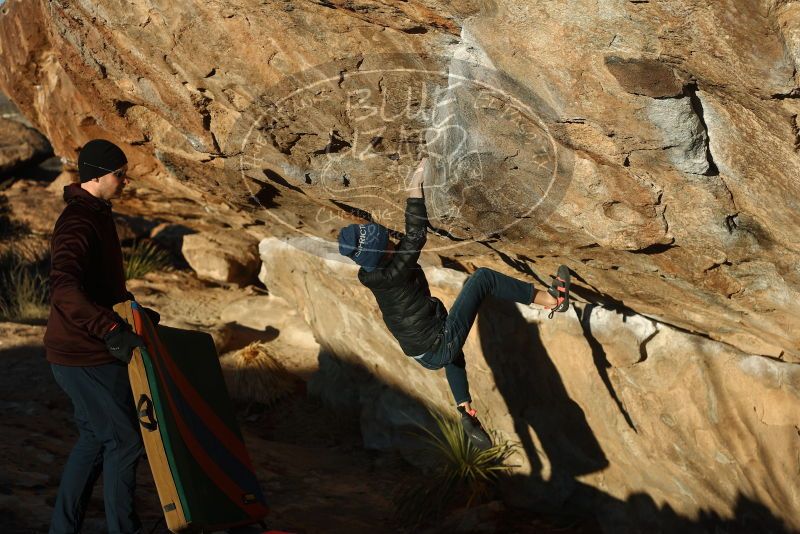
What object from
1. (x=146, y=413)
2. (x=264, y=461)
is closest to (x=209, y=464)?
(x=146, y=413)

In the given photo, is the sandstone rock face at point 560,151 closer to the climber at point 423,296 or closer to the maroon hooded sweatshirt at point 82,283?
the climber at point 423,296

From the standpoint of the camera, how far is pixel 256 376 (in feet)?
28.9

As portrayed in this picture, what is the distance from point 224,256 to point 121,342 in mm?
6942

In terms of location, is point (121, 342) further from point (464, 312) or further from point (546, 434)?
point (546, 434)

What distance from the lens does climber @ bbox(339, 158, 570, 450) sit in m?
4.80

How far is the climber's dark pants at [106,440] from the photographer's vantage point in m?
3.90

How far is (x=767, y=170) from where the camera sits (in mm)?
3773

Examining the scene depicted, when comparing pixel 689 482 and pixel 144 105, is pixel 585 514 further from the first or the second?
pixel 144 105

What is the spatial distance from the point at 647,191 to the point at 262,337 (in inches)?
248

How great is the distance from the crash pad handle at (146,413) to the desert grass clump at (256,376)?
4.87 metres

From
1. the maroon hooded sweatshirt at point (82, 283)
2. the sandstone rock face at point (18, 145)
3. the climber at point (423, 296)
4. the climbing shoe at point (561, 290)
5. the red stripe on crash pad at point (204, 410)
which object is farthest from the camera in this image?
the sandstone rock face at point (18, 145)

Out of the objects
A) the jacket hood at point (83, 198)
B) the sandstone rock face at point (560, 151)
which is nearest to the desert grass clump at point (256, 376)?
the sandstone rock face at point (560, 151)

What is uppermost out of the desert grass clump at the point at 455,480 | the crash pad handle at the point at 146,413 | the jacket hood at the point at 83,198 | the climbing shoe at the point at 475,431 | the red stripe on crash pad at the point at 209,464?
the jacket hood at the point at 83,198

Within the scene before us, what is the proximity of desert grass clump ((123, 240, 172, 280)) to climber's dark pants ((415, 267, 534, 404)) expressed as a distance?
6.13 m
